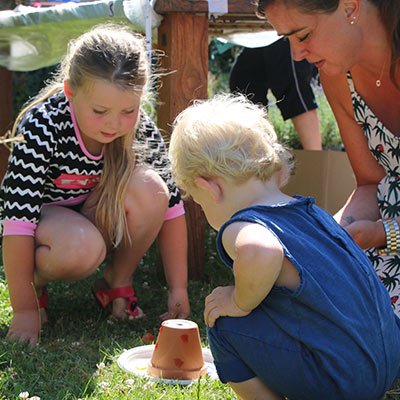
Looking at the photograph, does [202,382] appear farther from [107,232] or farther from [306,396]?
[107,232]

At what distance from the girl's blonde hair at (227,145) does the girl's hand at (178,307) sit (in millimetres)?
880

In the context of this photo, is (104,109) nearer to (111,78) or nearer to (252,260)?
(111,78)

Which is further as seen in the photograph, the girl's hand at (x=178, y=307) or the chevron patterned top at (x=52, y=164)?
the girl's hand at (x=178, y=307)

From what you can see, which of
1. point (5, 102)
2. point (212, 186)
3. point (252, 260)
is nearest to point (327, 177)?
point (5, 102)

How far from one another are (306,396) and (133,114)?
40.7 inches

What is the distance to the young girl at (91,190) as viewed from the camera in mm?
2215

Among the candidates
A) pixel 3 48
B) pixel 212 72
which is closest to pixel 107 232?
pixel 3 48

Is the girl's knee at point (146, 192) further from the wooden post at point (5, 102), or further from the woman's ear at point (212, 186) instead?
the wooden post at point (5, 102)

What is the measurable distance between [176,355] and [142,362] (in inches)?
6.3

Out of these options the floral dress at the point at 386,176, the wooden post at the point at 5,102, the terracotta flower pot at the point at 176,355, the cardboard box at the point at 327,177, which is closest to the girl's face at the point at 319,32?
the floral dress at the point at 386,176

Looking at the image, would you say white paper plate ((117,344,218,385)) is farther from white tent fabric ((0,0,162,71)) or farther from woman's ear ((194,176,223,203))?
white tent fabric ((0,0,162,71))

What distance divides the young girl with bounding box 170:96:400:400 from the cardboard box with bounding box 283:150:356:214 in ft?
5.93

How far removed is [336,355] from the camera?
1513 mm

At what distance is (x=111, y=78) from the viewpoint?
2199 millimetres
